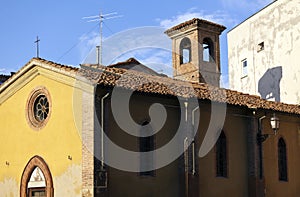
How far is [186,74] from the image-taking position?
1169 inches

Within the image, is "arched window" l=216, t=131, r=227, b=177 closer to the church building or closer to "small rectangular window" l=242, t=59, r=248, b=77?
the church building

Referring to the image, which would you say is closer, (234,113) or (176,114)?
(176,114)

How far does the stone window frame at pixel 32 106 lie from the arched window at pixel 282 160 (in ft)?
33.9

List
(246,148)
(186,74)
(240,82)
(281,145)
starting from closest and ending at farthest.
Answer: (246,148) → (281,145) → (186,74) → (240,82)

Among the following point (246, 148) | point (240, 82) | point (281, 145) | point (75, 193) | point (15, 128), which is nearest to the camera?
point (75, 193)

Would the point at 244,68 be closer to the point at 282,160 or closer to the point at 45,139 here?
the point at 282,160

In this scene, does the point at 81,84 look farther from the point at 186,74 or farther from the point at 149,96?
the point at 186,74

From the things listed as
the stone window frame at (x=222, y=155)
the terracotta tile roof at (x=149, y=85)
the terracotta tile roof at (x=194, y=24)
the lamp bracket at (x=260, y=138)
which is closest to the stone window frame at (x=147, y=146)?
the terracotta tile roof at (x=149, y=85)

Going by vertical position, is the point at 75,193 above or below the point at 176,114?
below

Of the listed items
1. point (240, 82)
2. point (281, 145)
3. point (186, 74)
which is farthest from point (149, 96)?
point (240, 82)

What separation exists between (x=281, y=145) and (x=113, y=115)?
933 cm

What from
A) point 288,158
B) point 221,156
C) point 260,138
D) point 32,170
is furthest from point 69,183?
point 288,158

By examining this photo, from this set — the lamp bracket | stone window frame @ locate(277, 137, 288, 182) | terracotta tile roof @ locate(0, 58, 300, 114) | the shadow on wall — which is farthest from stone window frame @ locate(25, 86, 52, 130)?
the shadow on wall

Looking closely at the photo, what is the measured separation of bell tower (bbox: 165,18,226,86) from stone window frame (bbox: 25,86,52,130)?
11.1 metres
